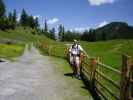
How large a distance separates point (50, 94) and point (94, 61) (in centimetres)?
334

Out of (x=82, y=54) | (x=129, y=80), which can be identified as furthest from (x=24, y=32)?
(x=129, y=80)

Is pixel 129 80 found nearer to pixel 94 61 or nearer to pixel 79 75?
A: pixel 94 61

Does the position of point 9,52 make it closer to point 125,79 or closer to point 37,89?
point 37,89

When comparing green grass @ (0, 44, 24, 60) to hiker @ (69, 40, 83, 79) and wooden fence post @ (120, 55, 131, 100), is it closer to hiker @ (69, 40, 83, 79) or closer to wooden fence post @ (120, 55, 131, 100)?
hiker @ (69, 40, 83, 79)

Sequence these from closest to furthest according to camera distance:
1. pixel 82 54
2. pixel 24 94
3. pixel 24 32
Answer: pixel 24 94
pixel 82 54
pixel 24 32

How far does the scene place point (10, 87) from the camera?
15.5 m

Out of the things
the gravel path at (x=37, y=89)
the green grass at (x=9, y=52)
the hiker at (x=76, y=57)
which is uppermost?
the hiker at (x=76, y=57)

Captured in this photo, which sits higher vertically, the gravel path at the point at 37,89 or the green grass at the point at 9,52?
the gravel path at the point at 37,89

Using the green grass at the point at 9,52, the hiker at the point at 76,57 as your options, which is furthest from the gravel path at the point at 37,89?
the green grass at the point at 9,52

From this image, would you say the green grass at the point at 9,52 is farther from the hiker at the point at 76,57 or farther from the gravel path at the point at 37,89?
the gravel path at the point at 37,89

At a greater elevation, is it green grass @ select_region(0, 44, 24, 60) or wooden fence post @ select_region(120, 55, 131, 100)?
wooden fence post @ select_region(120, 55, 131, 100)

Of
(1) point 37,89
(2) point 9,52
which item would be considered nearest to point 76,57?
(1) point 37,89

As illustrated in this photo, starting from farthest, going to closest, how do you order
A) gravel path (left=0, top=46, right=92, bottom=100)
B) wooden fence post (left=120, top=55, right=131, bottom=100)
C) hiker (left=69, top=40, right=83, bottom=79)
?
1. hiker (left=69, top=40, right=83, bottom=79)
2. gravel path (left=0, top=46, right=92, bottom=100)
3. wooden fence post (left=120, top=55, right=131, bottom=100)

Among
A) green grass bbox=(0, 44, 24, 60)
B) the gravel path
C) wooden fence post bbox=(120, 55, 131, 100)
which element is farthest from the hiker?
green grass bbox=(0, 44, 24, 60)
